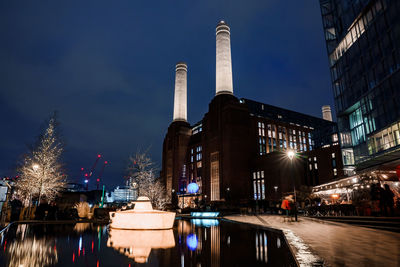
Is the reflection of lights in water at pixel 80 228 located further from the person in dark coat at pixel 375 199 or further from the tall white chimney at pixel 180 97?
the tall white chimney at pixel 180 97

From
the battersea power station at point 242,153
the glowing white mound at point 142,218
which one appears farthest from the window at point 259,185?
the glowing white mound at point 142,218

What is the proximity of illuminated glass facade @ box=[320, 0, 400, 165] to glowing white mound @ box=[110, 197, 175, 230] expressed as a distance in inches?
1140

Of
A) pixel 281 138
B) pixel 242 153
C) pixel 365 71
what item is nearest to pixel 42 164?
pixel 365 71

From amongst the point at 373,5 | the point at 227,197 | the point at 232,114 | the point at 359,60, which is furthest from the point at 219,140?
the point at 373,5

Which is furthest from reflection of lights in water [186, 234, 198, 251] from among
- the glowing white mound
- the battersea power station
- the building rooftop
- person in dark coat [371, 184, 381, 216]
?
the building rooftop

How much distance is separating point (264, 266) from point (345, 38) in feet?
149

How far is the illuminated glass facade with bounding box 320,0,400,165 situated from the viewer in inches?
1207

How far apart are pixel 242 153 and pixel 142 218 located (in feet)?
182

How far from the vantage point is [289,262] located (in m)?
6.04

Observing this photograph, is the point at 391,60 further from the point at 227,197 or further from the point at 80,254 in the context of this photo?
the point at 227,197

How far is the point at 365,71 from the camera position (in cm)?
3625

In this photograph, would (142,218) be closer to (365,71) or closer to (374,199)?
(374,199)

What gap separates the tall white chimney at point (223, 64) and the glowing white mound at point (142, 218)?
66320mm

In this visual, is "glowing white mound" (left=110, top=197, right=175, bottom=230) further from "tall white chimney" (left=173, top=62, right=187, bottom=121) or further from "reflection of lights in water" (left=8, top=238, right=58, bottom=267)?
"tall white chimney" (left=173, top=62, right=187, bottom=121)
